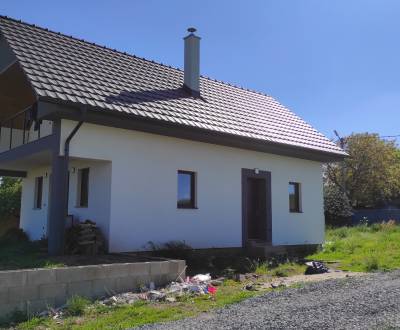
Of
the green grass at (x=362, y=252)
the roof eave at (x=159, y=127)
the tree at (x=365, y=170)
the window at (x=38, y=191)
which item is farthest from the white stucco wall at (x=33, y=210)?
the tree at (x=365, y=170)

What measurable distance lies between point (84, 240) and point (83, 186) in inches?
95.4

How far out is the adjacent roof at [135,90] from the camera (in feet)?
37.7

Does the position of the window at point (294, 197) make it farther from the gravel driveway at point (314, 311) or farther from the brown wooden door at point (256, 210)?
the gravel driveway at point (314, 311)

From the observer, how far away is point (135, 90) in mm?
13211

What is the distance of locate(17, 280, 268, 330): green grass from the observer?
22.5 feet

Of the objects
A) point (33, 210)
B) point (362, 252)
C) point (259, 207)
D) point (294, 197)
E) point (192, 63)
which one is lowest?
point (362, 252)

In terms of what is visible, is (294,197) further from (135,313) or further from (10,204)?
(10,204)

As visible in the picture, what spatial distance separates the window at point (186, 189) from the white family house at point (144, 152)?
0.03 m

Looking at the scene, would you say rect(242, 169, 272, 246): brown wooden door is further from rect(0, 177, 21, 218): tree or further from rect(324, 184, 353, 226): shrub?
rect(324, 184, 353, 226): shrub

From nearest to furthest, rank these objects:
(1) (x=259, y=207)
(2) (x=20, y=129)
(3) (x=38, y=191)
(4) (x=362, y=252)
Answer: (2) (x=20, y=129) → (4) (x=362, y=252) → (1) (x=259, y=207) → (3) (x=38, y=191)

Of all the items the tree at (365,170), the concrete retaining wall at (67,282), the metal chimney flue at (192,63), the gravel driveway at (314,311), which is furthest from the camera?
the tree at (365,170)

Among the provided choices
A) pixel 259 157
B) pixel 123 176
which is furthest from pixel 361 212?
pixel 123 176

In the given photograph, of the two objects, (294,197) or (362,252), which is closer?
(362,252)

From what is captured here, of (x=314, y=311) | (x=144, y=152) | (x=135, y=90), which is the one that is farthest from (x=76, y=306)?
(x=135, y=90)
